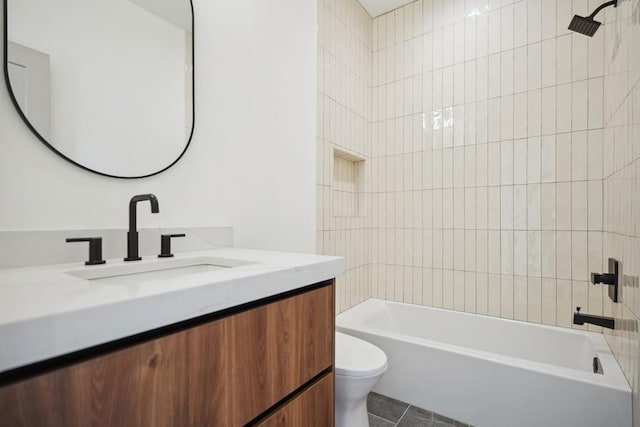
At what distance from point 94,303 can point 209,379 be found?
27 cm

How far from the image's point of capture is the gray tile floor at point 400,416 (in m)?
1.63

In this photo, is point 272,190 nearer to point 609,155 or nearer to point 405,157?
point 405,157

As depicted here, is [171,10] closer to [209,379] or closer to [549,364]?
[209,379]

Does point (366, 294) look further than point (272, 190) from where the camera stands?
Yes

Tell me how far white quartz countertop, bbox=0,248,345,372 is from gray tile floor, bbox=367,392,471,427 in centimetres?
134

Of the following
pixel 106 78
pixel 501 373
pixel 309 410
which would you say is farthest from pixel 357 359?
pixel 106 78

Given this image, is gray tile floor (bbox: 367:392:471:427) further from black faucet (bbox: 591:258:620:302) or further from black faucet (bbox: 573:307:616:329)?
black faucet (bbox: 591:258:620:302)

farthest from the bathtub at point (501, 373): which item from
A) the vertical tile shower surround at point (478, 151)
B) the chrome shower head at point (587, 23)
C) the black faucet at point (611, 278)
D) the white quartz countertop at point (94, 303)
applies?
the chrome shower head at point (587, 23)

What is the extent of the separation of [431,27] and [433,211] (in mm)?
1451

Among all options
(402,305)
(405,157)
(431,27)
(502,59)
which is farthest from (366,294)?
(431,27)

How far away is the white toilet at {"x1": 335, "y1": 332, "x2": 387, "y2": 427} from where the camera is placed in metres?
1.27

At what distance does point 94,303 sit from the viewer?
45 centimetres

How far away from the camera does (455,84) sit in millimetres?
2279

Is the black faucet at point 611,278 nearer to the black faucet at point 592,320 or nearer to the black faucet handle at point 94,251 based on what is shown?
the black faucet at point 592,320
